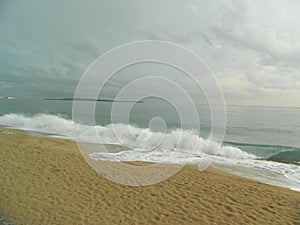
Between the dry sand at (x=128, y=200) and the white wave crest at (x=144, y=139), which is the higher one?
the white wave crest at (x=144, y=139)

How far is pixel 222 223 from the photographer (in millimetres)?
5160

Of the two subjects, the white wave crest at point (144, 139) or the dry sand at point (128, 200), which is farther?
the white wave crest at point (144, 139)

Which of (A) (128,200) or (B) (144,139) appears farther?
(B) (144,139)

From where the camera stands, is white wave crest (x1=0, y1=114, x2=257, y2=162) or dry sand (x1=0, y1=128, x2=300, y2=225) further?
white wave crest (x1=0, y1=114, x2=257, y2=162)

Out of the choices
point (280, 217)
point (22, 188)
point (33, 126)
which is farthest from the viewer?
point (33, 126)

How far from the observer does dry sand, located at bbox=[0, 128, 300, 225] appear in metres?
5.12

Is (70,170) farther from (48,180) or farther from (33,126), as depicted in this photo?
(33,126)

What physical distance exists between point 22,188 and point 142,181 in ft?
11.9

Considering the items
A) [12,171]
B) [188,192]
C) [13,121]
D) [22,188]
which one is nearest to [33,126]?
[13,121]

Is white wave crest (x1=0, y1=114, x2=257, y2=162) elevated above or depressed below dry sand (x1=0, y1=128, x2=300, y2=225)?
above

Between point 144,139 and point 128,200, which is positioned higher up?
point 144,139

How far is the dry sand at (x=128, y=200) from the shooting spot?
16.8 feet

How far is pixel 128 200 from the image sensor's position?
614 cm

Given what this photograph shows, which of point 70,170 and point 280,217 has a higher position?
point 70,170
